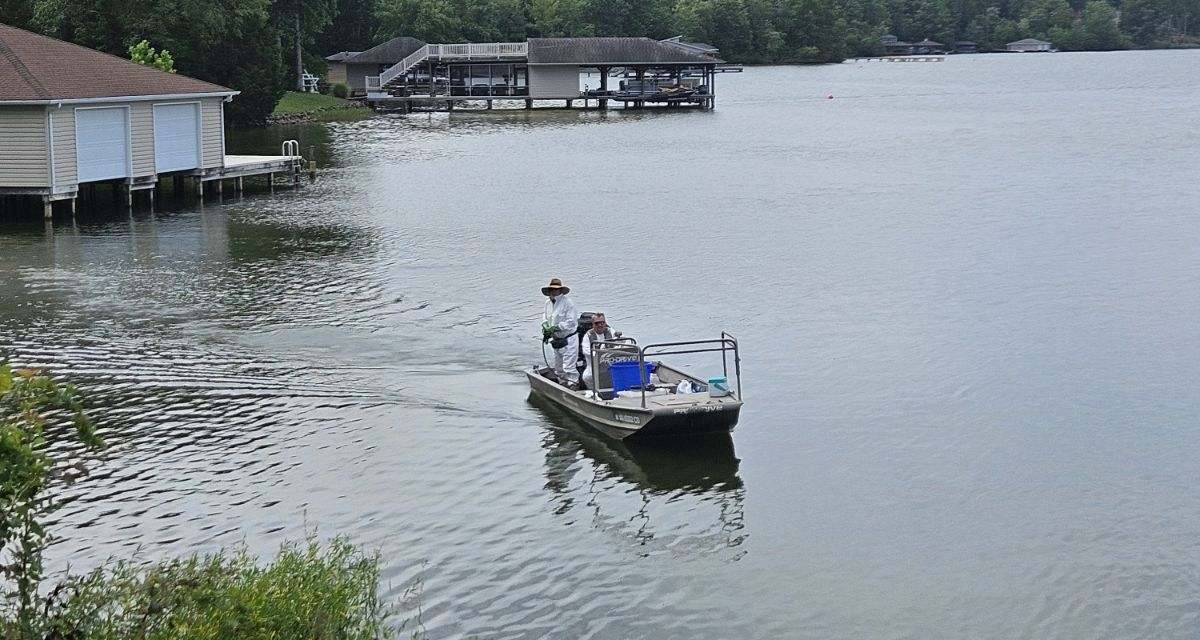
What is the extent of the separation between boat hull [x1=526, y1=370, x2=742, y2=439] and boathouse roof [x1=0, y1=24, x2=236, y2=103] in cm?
2497

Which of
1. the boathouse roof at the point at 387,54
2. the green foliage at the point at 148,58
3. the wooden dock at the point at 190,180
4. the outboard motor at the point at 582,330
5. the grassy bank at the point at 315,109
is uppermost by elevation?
the boathouse roof at the point at 387,54

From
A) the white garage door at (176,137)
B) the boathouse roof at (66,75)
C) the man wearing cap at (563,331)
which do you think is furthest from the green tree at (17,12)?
the man wearing cap at (563,331)

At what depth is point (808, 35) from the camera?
641 ft

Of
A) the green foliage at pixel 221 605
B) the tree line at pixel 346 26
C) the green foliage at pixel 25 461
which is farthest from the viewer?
the tree line at pixel 346 26

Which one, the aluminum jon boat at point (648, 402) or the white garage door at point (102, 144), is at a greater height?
the white garage door at point (102, 144)

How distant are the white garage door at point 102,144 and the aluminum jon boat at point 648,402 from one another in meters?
25.1

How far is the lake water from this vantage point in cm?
1828

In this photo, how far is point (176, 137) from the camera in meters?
49.4

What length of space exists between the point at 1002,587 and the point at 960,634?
1499mm

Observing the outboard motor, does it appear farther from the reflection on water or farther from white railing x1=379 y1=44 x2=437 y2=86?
white railing x1=379 y1=44 x2=437 y2=86

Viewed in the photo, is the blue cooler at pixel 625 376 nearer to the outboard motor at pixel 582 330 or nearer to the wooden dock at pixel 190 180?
the outboard motor at pixel 582 330

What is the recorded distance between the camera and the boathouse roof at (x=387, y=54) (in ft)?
364

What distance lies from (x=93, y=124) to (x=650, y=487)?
29.1 meters

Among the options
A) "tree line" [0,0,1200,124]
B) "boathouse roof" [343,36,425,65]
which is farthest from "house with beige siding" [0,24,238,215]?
"boathouse roof" [343,36,425,65]
